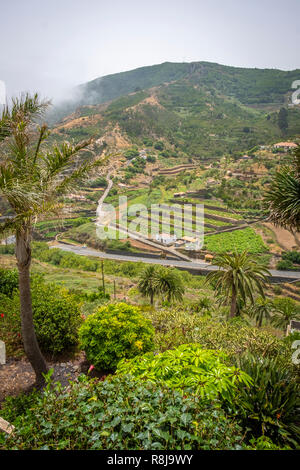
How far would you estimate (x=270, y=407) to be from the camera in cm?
271

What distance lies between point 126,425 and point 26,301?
3.39 m

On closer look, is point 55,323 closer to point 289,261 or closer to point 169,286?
point 169,286

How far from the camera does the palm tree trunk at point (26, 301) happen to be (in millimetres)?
4300

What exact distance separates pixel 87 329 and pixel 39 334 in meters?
1.13

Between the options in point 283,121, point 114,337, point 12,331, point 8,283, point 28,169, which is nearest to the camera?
A: point 28,169

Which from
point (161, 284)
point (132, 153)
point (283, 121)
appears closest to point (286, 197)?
point (161, 284)

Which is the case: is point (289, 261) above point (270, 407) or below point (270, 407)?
below

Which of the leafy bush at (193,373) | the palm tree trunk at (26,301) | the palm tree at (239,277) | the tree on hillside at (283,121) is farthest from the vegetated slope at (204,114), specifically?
the leafy bush at (193,373)

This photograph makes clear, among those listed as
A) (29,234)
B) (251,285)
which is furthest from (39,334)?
(251,285)

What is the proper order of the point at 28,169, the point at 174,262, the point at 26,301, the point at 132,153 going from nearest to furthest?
1. the point at 28,169
2. the point at 26,301
3. the point at 174,262
4. the point at 132,153

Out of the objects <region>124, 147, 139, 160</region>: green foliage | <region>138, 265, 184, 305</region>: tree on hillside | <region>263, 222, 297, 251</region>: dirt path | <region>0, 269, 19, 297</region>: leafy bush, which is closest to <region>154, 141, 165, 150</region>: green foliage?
<region>124, 147, 139, 160</region>: green foliage

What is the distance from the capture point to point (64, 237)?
1900 inches
